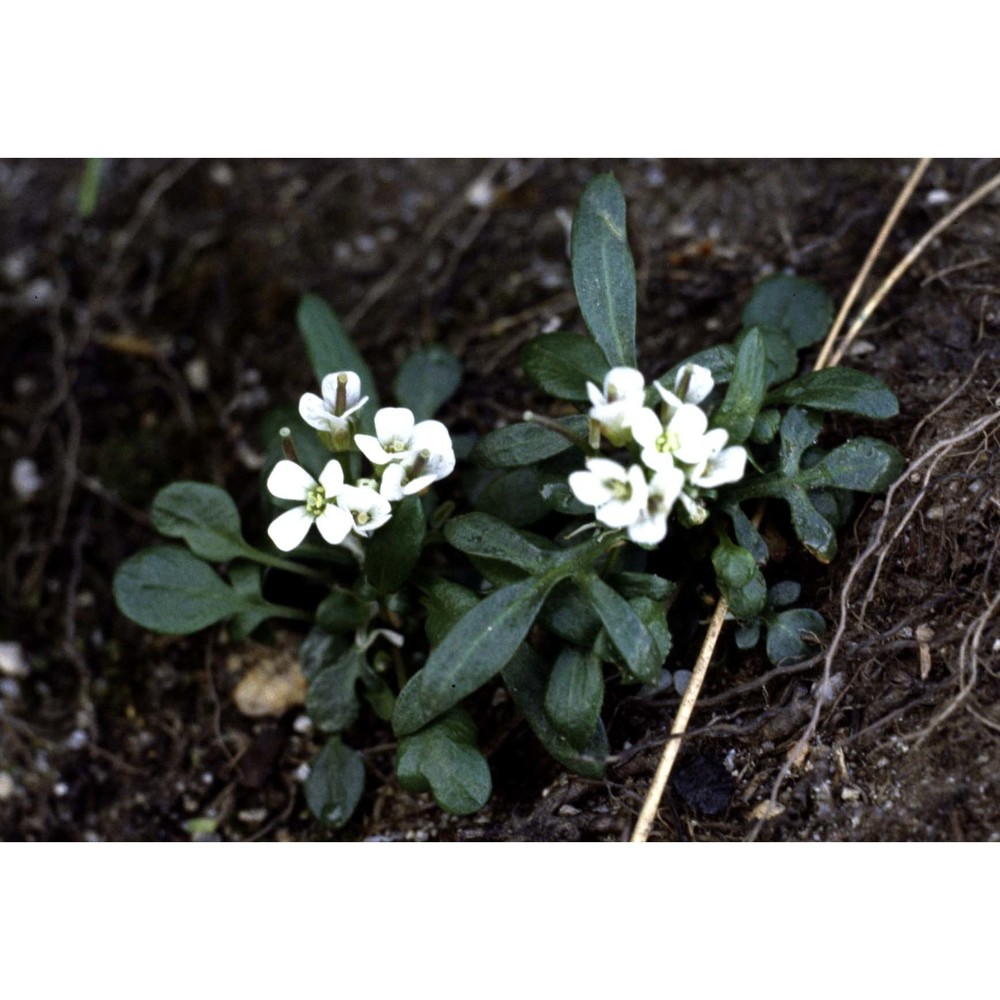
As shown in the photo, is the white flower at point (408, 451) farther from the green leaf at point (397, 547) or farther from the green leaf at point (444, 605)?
the green leaf at point (444, 605)

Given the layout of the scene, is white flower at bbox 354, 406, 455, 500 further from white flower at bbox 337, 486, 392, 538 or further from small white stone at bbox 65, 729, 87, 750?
small white stone at bbox 65, 729, 87, 750

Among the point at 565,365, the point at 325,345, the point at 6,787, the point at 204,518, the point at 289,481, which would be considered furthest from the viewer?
the point at 6,787

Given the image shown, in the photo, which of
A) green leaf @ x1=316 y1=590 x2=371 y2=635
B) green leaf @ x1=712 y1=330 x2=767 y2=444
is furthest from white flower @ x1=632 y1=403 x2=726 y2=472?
green leaf @ x1=316 y1=590 x2=371 y2=635

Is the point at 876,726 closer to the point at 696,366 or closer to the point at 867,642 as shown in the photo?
the point at 867,642

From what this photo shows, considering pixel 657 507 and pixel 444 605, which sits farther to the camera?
pixel 444 605

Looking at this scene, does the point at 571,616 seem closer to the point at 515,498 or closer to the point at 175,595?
the point at 515,498

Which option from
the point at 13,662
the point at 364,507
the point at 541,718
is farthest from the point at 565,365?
the point at 13,662

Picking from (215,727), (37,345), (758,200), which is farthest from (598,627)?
(37,345)
